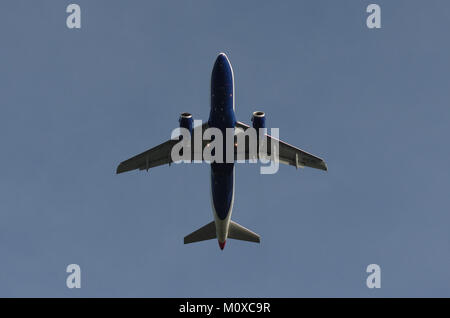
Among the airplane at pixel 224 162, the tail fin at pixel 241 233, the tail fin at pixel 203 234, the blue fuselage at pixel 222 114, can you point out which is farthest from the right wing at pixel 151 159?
the tail fin at pixel 241 233

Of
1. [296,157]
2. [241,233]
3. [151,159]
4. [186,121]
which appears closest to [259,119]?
[186,121]

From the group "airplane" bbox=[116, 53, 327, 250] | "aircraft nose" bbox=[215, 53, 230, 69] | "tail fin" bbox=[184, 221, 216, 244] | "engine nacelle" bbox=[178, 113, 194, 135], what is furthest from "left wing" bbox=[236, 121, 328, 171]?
"tail fin" bbox=[184, 221, 216, 244]

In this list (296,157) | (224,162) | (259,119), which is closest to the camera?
(259,119)

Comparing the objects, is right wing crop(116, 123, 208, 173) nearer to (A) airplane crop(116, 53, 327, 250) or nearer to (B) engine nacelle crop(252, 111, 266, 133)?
(A) airplane crop(116, 53, 327, 250)

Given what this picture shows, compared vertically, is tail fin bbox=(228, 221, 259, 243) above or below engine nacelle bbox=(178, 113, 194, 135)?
below

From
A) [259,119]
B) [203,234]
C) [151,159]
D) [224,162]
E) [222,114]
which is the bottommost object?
[203,234]

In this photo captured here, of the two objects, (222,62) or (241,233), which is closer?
(222,62)

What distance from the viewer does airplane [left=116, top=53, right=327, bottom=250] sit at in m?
41.3

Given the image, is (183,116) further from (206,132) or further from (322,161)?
(322,161)

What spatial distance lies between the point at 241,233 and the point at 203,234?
11.6 feet

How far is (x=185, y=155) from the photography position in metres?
48.4

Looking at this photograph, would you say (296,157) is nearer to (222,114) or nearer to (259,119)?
(259,119)

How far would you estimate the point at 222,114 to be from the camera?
4184cm

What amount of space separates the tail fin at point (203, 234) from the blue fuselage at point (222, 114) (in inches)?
257
